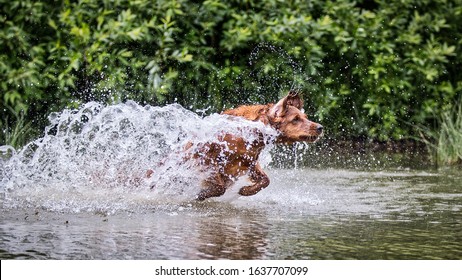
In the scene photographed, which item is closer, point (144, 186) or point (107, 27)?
point (144, 186)

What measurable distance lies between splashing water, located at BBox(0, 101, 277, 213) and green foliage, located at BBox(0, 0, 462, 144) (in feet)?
7.72

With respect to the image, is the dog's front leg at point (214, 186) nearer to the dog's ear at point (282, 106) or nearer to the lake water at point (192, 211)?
the lake water at point (192, 211)

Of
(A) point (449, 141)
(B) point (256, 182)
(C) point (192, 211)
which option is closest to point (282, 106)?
(B) point (256, 182)

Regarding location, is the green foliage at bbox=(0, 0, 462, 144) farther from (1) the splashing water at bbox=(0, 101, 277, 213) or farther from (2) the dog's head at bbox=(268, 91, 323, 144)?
(2) the dog's head at bbox=(268, 91, 323, 144)

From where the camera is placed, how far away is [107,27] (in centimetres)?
977

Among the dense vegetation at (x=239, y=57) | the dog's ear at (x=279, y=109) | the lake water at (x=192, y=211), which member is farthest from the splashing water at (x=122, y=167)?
the dense vegetation at (x=239, y=57)

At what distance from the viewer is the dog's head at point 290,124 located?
658cm

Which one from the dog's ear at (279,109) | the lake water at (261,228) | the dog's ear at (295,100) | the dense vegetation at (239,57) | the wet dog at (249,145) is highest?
the dense vegetation at (239,57)

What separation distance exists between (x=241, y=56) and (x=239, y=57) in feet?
0.25

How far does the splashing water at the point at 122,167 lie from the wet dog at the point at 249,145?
0.22ft

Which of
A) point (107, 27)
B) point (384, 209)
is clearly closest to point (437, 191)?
point (384, 209)

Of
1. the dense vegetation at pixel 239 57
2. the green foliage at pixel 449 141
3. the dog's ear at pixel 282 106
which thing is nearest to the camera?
the dog's ear at pixel 282 106

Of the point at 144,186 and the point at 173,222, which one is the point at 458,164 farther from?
the point at 173,222
